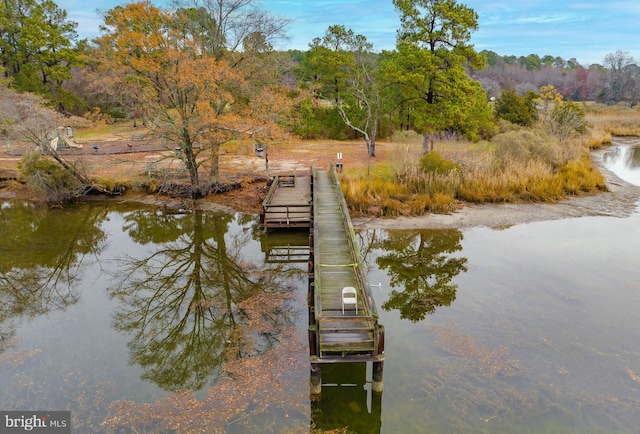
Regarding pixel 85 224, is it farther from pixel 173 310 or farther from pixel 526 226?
pixel 526 226

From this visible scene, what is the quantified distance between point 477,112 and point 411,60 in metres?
7.46

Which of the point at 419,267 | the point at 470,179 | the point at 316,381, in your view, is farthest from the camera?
the point at 470,179

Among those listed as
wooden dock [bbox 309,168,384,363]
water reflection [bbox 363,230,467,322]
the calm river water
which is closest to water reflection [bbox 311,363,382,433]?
the calm river water

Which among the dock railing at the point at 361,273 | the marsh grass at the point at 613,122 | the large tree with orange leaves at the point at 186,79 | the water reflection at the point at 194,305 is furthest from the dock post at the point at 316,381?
the marsh grass at the point at 613,122

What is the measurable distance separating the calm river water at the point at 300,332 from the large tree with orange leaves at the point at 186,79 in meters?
5.55

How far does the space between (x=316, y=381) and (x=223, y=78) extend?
52.4ft

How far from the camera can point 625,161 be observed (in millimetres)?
32656

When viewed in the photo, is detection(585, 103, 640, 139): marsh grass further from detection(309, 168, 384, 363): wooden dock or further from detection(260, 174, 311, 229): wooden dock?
detection(309, 168, 384, 363): wooden dock

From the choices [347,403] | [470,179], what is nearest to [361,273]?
[347,403]

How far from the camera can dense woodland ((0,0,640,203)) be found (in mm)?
19078

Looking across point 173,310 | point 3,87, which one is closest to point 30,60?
point 3,87

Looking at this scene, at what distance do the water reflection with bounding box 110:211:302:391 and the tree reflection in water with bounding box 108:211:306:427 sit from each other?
2cm

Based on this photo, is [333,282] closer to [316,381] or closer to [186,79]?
[316,381]

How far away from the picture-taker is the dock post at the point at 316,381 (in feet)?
27.3
